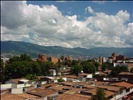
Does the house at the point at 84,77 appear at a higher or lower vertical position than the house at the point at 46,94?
higher

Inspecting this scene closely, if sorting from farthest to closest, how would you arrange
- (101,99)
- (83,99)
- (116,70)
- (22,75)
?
(116,70) → (22,75) → (83,99) → (101,99)

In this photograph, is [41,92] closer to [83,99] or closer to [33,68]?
[83,99]

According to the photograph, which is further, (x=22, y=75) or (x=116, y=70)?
(x=116, y=70)

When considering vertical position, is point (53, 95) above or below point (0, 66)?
below

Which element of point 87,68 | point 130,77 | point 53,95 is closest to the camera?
point 53,95

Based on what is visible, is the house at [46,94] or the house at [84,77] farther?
the house at [84,77]

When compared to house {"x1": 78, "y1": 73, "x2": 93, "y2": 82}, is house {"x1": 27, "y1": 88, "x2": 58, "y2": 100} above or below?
below

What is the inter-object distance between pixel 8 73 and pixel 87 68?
64.6 feet

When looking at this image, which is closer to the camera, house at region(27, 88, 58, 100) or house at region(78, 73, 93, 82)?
house at region(27, 88, 58, 100)

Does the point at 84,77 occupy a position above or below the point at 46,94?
above

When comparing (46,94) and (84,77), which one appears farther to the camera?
(84,77)

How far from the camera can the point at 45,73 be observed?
54.0m

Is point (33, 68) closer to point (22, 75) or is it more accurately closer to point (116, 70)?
point (22, 75)

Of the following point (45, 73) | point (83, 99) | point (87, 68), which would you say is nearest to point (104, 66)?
point (87, 68)
